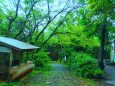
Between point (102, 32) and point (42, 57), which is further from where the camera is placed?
point (42, 57)

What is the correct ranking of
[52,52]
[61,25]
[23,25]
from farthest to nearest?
1. [52,52]
2. [61,25]
3. [23,25]

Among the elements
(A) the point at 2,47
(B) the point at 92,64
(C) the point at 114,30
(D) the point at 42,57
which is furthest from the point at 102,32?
(A) the point at 2,47

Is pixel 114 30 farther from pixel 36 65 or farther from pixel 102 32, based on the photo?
pixel 36 65

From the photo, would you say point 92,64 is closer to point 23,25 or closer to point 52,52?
point 23,25

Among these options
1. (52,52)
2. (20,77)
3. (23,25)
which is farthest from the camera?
(52,52)

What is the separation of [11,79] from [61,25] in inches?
706

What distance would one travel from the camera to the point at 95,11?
824 inches

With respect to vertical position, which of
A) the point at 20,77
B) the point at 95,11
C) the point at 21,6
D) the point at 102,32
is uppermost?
the point at 21,6

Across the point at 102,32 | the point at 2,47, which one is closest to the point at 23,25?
the point at 102,32

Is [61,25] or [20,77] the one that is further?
[61,25]

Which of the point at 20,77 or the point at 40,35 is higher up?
the point at 40,35

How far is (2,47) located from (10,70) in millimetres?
1806

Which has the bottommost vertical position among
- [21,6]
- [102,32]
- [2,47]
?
[2,47]

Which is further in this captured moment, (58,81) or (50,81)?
(58,81)
